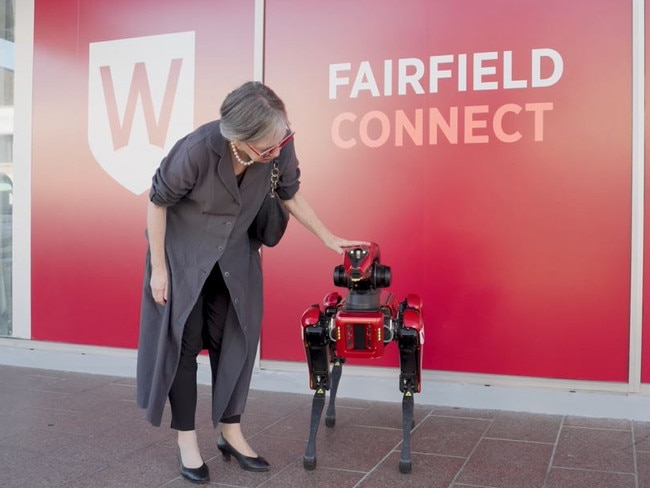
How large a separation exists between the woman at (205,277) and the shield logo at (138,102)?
1.90 metres

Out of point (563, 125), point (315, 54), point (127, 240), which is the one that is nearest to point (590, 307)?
point (563, 125)

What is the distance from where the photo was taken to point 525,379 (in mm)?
4168

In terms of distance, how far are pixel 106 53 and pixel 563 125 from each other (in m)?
3.08

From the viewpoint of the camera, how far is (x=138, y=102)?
4.98 m

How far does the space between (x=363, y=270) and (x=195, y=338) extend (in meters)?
0.78

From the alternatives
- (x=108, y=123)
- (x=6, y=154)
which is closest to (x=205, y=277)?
(x=108, y=123)

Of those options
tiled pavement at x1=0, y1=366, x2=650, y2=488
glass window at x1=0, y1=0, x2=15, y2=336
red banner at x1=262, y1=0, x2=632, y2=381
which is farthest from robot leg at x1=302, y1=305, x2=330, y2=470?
glass window at x1=0, y1=0, x2=15, y2=336

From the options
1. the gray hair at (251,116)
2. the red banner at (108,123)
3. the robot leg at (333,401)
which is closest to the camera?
the gray hair at (251,116)

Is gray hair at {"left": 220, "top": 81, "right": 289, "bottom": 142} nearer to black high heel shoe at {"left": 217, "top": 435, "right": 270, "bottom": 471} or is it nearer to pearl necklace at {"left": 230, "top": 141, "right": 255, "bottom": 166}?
pearl necklace at {"left": 230, "top": 141, "right": 255, "bottom": 166}

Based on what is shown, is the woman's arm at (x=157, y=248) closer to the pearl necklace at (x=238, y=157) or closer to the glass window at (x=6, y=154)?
the pearl necklace at (x=238, y=157)

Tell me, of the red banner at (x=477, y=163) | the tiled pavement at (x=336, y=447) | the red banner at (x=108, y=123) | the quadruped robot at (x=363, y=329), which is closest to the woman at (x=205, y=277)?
the quadruped robot at (x=363, y=329)

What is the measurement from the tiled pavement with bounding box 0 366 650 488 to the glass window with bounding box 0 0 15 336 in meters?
1.16

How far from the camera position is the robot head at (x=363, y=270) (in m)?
3.08

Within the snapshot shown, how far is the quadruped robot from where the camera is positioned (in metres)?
3.09
